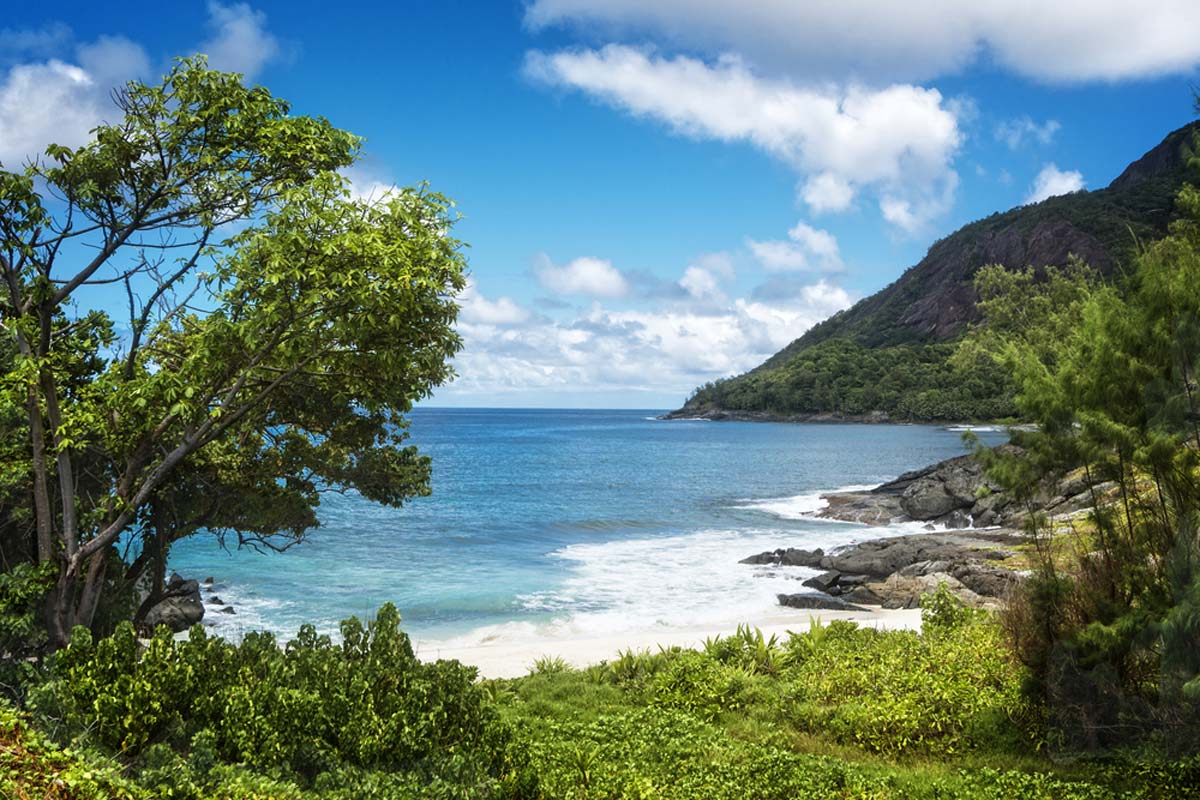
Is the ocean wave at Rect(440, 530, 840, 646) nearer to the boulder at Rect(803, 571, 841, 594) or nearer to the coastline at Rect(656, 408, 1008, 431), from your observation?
the boulder at Rect(803, 571, 841, 594)

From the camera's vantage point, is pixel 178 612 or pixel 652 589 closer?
pixel 178 612

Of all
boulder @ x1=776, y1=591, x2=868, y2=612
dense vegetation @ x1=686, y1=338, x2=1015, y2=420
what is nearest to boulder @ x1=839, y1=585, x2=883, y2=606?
boulder @ x1=776, y1=591, x2=868, y2=612

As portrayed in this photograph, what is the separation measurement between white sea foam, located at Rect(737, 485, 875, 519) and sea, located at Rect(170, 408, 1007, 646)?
0.19m

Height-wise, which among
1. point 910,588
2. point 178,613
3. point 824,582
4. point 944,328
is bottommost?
point 824,582

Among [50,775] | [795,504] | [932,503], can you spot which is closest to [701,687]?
[50,775]

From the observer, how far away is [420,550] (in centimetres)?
3491

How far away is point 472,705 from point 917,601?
55.9 ft

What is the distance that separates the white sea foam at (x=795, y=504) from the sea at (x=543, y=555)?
0.19 m

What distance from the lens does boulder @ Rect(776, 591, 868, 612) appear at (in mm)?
21906

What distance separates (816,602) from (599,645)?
8586 mm

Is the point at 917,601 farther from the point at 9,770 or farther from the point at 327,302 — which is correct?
the point at 9,770

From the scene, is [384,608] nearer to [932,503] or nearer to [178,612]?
[178,612]

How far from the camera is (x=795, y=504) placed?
50.4 m

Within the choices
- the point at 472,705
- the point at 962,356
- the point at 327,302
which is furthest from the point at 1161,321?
Answer: the point at 962,356
